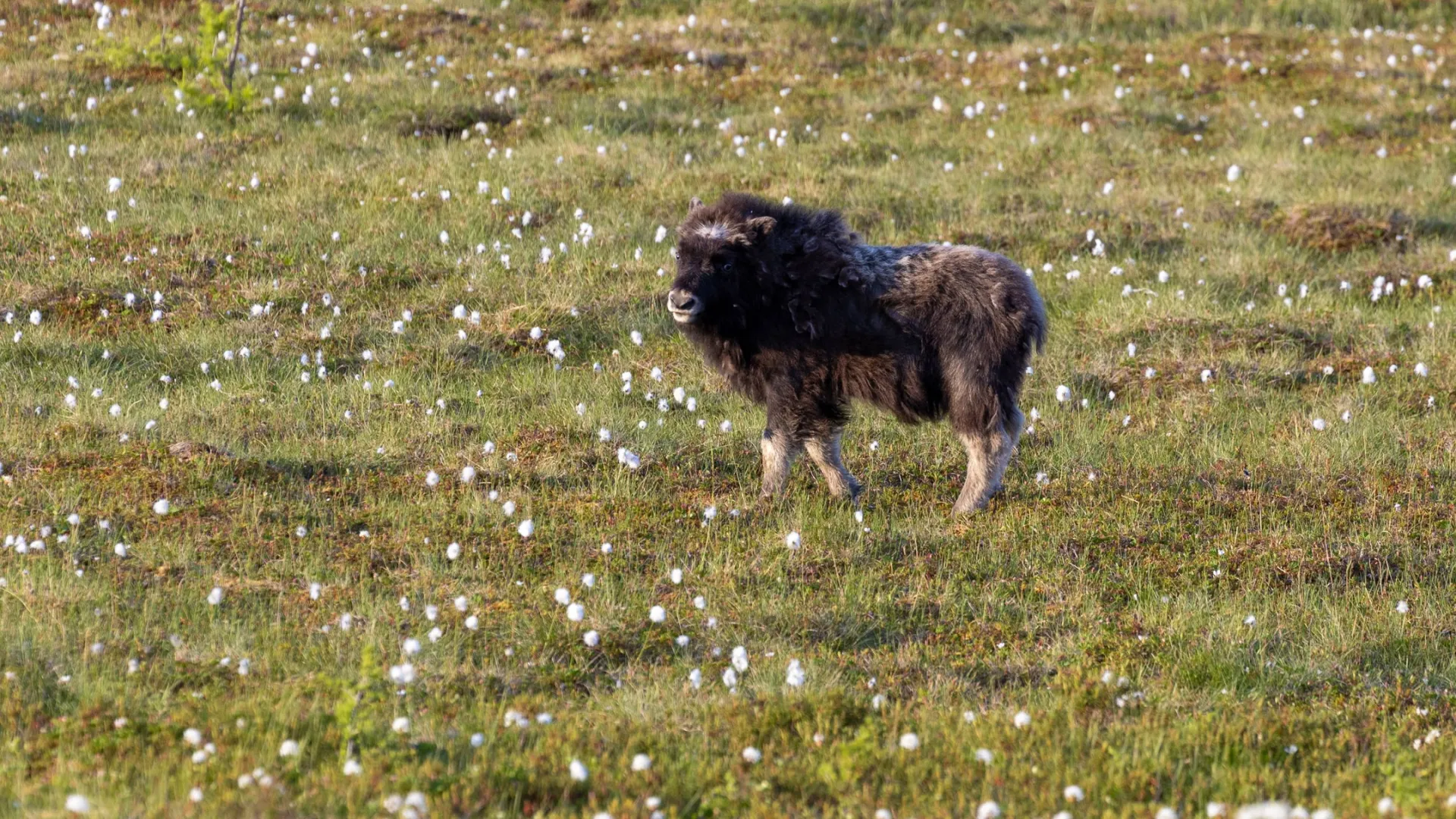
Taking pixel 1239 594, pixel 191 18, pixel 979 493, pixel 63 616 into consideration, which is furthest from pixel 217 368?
pixel 191 18

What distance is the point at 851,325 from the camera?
368 inches

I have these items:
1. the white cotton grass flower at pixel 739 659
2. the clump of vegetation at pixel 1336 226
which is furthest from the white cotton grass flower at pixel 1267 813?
the clump of vegetation at pixel 1336 226

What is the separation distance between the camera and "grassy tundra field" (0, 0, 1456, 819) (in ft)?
19.9

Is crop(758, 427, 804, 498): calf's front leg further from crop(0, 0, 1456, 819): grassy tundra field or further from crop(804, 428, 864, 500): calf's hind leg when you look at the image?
crop(0, 0, 1456, 819): grassy tundra field

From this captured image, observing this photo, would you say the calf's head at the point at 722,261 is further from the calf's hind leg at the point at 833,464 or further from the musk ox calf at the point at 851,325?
the calf's hind leg at the point at 833,464

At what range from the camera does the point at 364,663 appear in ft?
18.8

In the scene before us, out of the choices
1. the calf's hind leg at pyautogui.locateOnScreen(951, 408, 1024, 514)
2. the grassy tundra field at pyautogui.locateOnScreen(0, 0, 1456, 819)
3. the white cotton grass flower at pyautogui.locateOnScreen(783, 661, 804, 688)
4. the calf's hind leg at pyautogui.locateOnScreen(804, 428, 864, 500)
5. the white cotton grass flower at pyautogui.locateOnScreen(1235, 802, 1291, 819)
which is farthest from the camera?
the calf's hind leg at pyautogui.locateOnScreen(804, 428, 864, 500)

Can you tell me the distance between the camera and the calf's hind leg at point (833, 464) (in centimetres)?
970

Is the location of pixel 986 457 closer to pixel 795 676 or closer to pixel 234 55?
pixel 795 676

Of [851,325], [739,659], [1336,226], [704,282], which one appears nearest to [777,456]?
[851,325]

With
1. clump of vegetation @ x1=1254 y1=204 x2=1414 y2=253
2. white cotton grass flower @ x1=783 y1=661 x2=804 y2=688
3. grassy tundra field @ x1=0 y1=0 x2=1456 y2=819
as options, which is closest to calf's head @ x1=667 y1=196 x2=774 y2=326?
grassy tundra field @ x1=0 y1=0 x2=1456 y2=819

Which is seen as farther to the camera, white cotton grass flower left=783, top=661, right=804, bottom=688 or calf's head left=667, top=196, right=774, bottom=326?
calf's head left=667, top=196, right=774, bottom=326

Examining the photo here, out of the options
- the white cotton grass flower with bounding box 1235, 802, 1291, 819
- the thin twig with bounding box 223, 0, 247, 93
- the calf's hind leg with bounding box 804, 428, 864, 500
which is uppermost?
the white cotton grass flower with bounding box 1235, 802, 1291, 819

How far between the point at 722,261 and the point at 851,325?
924 mm
